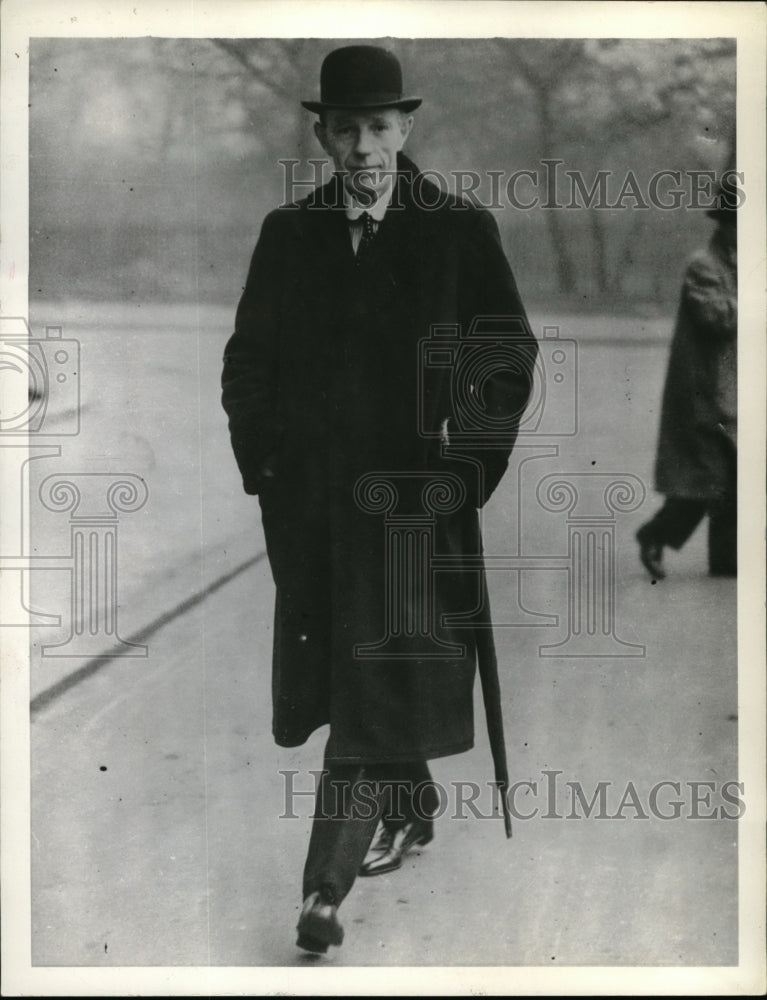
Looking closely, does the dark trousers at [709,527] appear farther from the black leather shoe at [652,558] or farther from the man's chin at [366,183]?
the man's chin at [366,183]

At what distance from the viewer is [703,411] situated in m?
3.50

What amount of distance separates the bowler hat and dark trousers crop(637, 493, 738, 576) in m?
1.39

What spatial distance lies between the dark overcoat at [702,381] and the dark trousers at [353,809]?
1150mm

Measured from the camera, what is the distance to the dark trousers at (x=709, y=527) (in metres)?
3.49

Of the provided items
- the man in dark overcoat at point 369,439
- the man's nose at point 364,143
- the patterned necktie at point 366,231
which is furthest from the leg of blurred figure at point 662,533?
the man's nose at point 364,143

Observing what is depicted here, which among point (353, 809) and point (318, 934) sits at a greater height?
point (353, 809)

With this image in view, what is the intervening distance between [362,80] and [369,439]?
1.02 meters

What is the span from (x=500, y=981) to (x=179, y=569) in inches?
60.5

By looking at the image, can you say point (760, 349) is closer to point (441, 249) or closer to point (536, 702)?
point (441, 249)

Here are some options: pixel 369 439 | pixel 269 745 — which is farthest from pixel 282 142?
pixel 269 745

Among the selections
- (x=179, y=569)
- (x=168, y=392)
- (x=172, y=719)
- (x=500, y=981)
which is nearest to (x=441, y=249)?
(x=168, y=392)

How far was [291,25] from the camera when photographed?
3.41 m
